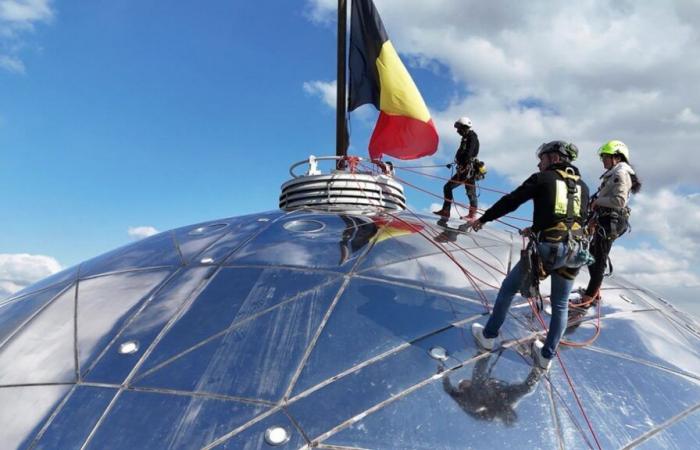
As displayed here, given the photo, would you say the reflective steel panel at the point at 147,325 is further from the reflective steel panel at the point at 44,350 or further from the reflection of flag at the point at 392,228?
the reflection of flag at the point at 392,228

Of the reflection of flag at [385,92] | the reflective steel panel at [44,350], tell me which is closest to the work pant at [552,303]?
the reflective steel panel at [44,350]

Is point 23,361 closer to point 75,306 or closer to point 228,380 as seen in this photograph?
point 75,306

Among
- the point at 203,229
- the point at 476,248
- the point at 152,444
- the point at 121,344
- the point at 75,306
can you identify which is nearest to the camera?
the point at 152,444

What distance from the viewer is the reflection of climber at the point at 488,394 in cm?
392

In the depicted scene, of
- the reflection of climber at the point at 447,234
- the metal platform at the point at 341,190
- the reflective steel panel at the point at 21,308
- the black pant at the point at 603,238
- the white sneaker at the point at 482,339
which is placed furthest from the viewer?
the metal platform at the point at 341,190

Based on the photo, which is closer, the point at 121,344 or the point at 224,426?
the point at 224,426

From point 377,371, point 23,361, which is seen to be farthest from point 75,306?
point 377,371

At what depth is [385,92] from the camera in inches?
467

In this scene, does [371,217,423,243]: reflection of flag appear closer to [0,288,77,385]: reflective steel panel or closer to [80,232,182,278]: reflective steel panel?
[80,232,182,278]: reflective steel panel

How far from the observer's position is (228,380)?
4.07 m

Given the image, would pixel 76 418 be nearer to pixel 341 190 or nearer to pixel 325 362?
pixel 325 362

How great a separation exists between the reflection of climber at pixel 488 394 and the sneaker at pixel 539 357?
106mm

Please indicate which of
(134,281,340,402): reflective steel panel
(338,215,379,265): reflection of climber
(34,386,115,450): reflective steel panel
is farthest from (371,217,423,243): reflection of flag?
(34,386,115,450): reflective steel panel

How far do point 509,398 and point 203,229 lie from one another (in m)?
5.53
